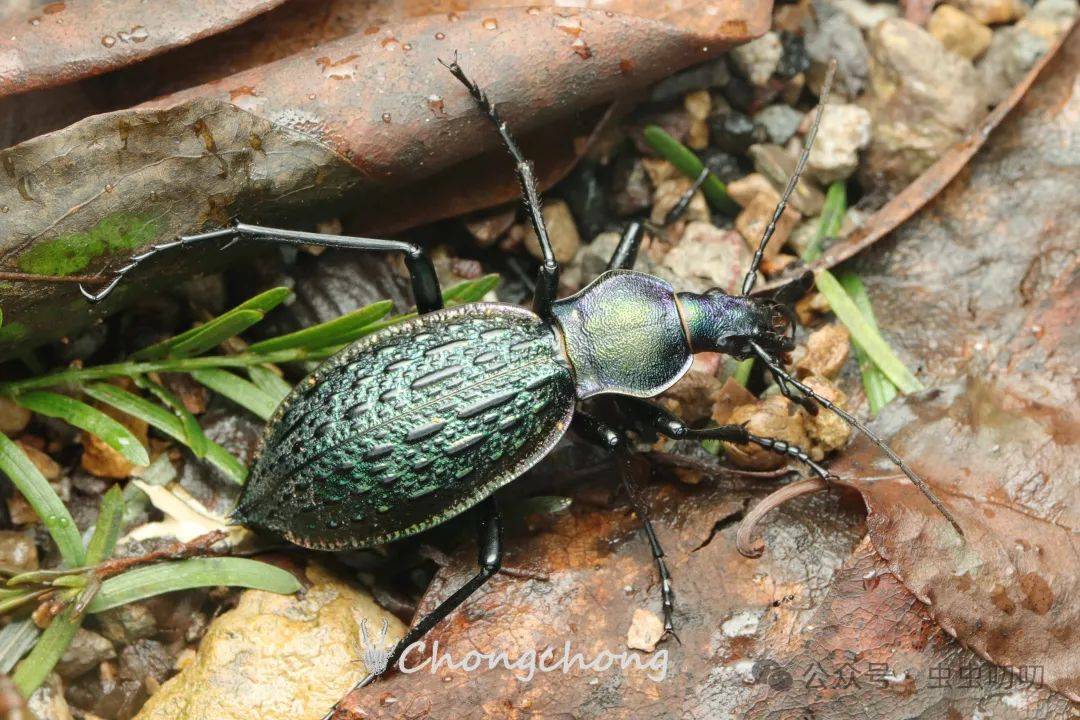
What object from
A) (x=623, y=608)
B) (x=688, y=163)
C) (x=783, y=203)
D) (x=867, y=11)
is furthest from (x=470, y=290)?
(x=867, y=11)

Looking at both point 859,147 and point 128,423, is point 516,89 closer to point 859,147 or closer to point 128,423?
point 859,147

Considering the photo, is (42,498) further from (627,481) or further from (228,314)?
(627,481)

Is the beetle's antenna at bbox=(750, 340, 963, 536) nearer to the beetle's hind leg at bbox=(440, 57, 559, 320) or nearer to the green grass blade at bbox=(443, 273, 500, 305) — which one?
the beetle's hind leg at bbox=(440, 57, 559, 320)

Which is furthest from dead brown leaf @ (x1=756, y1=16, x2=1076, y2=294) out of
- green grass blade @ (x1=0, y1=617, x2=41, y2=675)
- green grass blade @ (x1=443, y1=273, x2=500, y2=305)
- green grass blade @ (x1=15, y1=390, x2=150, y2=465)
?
green grass blade @ (x1=0, y1=617, x2=41, y2=675)

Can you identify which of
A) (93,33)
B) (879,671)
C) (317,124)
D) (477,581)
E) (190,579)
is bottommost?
(879,671)

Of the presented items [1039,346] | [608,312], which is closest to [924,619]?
[1039,346]

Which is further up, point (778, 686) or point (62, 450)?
point (62, 450)

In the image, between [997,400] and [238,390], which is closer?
[997,400]
